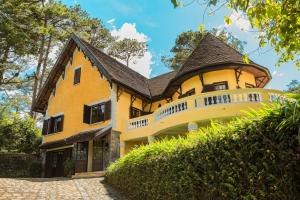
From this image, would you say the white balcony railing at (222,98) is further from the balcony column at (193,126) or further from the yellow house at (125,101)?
the balcony column at (193,126)

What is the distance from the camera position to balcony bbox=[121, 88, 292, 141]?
46.9 feet

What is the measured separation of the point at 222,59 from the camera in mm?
17219

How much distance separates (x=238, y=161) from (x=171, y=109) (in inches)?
456

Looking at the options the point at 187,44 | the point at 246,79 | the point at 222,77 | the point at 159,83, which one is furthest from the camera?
the point at 187,44

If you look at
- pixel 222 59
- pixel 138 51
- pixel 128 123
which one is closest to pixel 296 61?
pixel 222 59

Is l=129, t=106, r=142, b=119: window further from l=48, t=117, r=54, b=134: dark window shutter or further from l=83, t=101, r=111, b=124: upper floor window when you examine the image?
l=48, t=117, r=54, b=134: dark window shutter

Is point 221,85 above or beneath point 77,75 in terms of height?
beneath

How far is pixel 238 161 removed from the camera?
16.1ft

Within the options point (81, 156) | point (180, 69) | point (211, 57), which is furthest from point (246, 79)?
point (81, 156)

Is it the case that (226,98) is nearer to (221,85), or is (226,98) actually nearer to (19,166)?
(221,85)

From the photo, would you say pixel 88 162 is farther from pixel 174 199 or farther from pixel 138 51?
pixel 138 51

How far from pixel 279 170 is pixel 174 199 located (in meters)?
3.27

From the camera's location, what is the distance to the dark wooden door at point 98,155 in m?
19.8

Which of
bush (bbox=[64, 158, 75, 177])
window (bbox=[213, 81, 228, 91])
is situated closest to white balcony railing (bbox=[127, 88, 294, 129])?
window (bbox=[213, 81, 228, 91])
